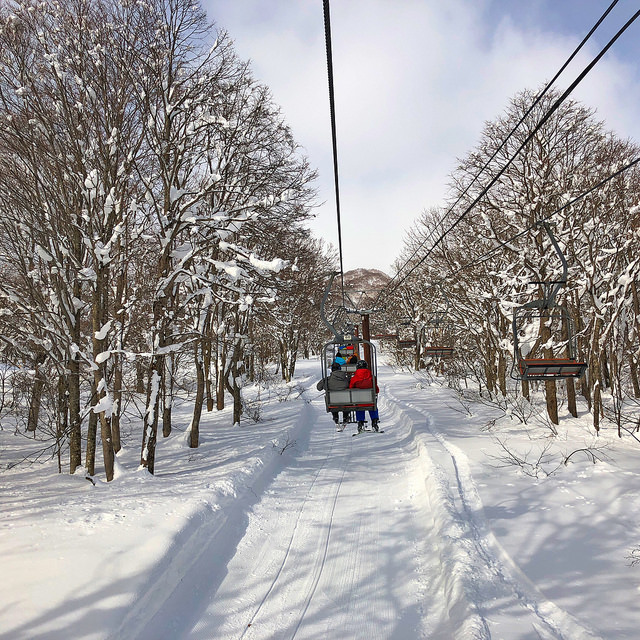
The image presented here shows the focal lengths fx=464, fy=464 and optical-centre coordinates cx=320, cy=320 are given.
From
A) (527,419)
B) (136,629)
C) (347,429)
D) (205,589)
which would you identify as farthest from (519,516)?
(347,429)

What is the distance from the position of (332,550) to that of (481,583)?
2.11 meters

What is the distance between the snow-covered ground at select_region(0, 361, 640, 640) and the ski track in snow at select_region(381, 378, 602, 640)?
21mm

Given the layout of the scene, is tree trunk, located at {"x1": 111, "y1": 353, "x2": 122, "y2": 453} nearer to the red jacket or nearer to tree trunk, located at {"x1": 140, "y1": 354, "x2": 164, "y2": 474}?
tree trunk, located at {"x1": 140, "y1": 354, "x2": 164, "y2": 474}

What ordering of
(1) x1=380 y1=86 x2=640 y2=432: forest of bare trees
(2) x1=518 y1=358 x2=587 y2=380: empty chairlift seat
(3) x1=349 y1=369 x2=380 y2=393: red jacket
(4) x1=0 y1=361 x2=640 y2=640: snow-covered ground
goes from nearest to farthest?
(4) x1=0 y1=361 x2=640 y2=640: snow-covered ground, (2) x1=518 y1=358 x2=587 y2=380: empty chairlift seat, (3) x1=349 y1=369 x2=380 y2=393: red jacket, (1) x1=380 y1=86 x2=640 y2=432: forest of bare trees

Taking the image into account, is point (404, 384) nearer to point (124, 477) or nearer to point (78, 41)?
point (124, 477)

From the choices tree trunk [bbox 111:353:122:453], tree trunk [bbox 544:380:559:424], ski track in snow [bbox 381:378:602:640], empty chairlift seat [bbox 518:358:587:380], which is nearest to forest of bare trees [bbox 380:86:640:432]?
tree trunk [bbox 544:380:559:424]

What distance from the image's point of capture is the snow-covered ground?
4.63 meters

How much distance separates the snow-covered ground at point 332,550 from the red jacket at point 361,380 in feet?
6.55

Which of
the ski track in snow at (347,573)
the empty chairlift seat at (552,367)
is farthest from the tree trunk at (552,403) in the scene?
the ski track in snow at (347,573)

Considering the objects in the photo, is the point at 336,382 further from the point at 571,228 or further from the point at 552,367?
the point at 571,228

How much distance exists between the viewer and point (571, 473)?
29.3 ft

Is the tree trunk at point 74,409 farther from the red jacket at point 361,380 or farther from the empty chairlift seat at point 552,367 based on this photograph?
the empty chairlift seat at point 552,367

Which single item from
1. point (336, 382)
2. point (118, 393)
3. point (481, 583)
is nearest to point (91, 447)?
point (118, 393)

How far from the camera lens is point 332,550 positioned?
6562mm
